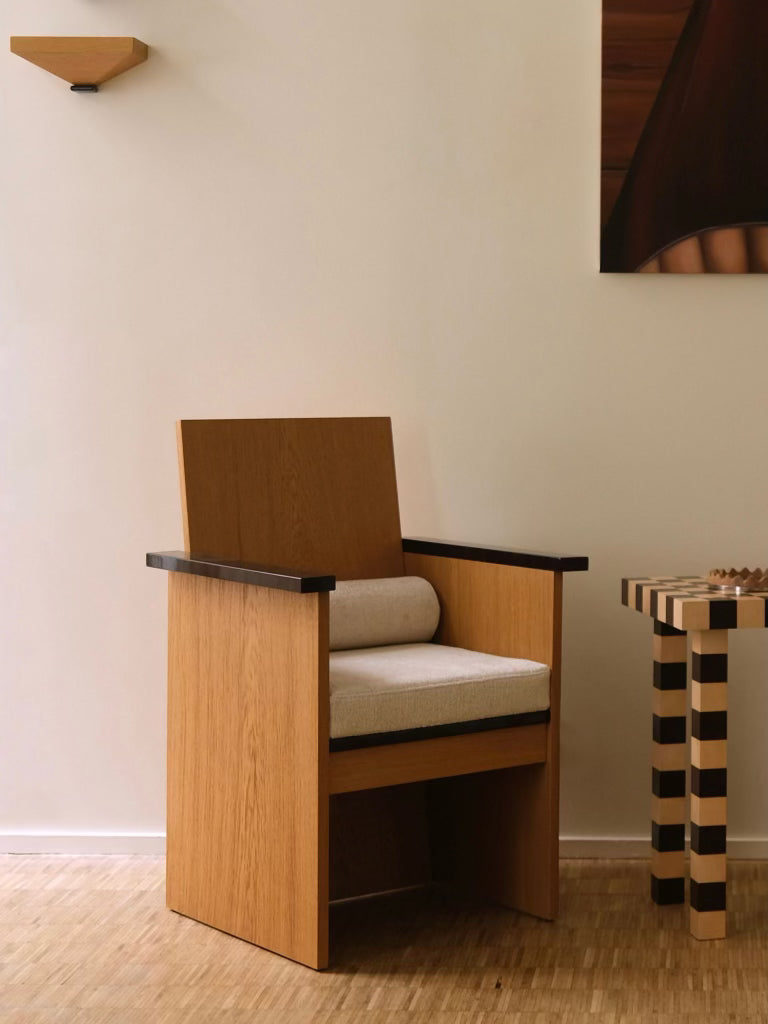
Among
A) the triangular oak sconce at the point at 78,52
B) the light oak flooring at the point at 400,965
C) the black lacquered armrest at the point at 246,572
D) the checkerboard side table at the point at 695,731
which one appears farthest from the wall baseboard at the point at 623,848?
the triangular oak sconce at the point at 78,52

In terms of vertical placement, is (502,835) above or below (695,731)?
below

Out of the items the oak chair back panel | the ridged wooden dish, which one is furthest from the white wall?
the ridged wooden dish

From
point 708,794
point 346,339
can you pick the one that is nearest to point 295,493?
point 346,339

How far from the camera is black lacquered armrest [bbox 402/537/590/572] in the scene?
2.39m

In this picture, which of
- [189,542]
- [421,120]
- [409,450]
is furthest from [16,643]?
[421,120]

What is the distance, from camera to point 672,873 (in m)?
2.58

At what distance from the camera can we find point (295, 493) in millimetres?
2699

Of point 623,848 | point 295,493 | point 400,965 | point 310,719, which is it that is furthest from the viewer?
point 623,848

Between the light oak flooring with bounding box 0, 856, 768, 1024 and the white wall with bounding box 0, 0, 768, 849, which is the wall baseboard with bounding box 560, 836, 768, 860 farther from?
the light oak flooring with bounding box 0, 856, 768, 1024

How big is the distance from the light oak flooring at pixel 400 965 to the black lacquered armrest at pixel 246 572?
2.13 feet

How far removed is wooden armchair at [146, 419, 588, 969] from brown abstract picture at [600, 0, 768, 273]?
0.75 m

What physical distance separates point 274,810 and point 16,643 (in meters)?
0.99

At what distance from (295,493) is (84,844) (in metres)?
0.96

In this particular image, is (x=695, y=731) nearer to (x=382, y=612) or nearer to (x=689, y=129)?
(x=382, y=612)
